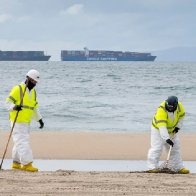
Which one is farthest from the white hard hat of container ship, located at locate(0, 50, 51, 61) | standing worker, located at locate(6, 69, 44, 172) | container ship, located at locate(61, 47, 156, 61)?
container ship, located at locate(61, 47, 156, 61)

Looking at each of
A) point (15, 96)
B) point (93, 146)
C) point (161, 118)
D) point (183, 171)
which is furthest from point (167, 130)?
point (93, 146)

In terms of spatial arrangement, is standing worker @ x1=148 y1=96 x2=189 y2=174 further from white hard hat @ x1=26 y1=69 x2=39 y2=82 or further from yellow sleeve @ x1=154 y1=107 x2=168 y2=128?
white hard hat @ x1=26 y1=69 x2=39 y2=82

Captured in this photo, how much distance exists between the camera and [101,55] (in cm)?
16788

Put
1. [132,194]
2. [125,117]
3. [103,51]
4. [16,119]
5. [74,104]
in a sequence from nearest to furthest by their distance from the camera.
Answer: [132,194] < [16,119] < [125,117] < [74,104] < [103,51]

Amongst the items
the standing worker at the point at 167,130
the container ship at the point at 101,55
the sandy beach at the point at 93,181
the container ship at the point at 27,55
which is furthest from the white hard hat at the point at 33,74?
the container ship at the point at 101,55

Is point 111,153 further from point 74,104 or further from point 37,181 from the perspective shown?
point 74,104

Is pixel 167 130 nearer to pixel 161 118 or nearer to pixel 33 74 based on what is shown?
pixel 161 118

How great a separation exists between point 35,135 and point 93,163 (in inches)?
193

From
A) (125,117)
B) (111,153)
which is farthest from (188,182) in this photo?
(125,117)

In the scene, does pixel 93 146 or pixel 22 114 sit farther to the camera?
pixel 93 146

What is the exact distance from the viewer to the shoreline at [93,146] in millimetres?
12258

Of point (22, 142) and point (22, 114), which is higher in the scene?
point (22, 114)

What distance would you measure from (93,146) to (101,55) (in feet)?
507

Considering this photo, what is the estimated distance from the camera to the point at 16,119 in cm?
947
